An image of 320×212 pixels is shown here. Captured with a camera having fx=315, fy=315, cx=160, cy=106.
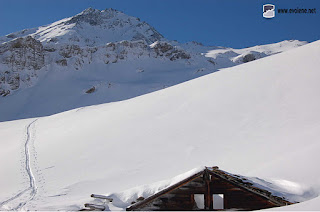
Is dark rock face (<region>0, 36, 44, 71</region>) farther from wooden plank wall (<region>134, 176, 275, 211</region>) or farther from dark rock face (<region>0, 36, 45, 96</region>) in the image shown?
wooden plank wall (<region>134, 176, 275, 211</region>)

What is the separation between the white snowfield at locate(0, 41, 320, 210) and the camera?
1262 centimetres

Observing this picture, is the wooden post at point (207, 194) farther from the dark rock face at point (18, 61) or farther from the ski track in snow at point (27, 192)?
the dark rock face at point (18, 61)

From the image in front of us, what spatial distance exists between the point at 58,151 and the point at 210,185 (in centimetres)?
1441

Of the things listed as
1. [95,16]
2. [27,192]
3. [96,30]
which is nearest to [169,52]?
[27,192]

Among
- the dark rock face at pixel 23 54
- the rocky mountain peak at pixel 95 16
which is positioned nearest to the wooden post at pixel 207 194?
the dark rock face at pixel 23 54

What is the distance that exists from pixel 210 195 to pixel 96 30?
4430 inches

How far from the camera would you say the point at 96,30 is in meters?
114

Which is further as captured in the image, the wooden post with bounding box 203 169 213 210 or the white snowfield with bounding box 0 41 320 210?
the white snowfield with bounding box 0 41 320 210

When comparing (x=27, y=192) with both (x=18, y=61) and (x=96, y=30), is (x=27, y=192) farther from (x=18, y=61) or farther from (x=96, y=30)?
(x=96, y=30)

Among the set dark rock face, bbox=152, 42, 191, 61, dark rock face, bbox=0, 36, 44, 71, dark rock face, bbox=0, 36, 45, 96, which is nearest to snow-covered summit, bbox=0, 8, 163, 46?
dark rock face, bbox=0, 36, 44, 71

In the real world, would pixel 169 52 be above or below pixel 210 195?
above

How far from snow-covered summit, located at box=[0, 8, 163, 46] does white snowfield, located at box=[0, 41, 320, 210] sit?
72050 millimetres

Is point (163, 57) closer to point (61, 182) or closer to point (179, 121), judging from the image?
point (179, 121)

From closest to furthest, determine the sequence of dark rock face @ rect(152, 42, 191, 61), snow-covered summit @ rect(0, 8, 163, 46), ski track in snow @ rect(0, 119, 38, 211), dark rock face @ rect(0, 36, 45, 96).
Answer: ski track in snow @ rect(0, 119, 38, 211) < dark rock face @ rect(0, 36, 45, 96) < dark rock face @ rect(152, 42, 191, 61) < snow-covered summit @ rect(0, 8, 163, 46)
